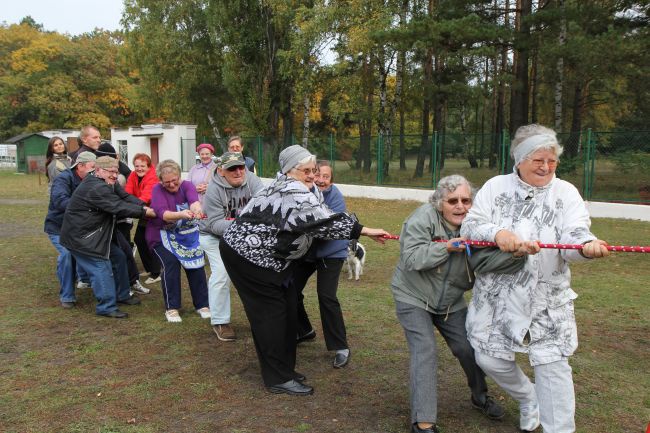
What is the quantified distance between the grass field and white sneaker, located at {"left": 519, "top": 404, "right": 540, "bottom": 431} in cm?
11

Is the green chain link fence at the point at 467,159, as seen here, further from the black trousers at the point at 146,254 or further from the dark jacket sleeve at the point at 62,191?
the dark jacket sleeve at the point at 62,191

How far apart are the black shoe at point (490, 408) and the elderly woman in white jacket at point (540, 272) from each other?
619mm

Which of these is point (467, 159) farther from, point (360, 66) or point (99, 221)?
point (99, 221)

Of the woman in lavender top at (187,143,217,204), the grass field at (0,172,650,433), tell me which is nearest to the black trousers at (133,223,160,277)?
the grass field at (0,172,650,433)

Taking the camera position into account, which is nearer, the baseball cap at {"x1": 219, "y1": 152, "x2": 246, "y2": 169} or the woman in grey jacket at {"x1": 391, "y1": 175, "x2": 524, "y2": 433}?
the woman in grey jacket at {"x1": 391, "y1": 175, "x2": 524, "y2": 433}

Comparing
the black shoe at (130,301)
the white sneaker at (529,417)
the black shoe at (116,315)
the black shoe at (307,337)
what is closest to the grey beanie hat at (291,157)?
the black shoe at (307,337)

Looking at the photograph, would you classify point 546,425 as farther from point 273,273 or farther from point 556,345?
point 273,273

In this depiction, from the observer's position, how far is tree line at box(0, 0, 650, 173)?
17.0 m

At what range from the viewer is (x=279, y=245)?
3879 mm

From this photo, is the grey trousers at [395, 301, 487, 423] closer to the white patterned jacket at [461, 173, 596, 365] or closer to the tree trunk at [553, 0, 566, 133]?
the white patterned jacket at [461, 173, 596, 365]

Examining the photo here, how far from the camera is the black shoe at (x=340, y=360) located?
15.1 feet

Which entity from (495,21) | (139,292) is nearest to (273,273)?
(139,292)

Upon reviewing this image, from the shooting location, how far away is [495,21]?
2019cm

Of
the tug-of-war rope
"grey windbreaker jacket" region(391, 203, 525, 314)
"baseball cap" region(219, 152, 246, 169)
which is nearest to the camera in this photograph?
the tug-of-war rope
